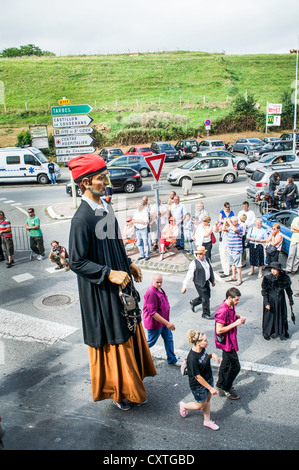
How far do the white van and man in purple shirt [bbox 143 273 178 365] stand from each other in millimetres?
20358

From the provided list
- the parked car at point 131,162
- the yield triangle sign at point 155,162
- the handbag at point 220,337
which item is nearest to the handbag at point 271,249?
the yield triangle sign at point 155,162

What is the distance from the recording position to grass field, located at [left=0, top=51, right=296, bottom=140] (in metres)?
48.1

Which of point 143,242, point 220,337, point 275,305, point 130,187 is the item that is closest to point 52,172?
point 130,187

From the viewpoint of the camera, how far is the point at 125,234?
11523 mm

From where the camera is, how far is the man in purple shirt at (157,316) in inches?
217

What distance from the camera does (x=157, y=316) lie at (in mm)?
5441

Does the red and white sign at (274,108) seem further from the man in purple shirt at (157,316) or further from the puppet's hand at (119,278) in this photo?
the puppet's hand at (119,278)

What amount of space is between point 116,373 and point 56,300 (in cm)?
441

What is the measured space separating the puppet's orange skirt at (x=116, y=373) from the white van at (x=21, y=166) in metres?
21.5

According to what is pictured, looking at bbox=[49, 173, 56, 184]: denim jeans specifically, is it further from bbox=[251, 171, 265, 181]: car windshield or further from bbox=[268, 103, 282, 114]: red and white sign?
bbox=[268, 103, 282, 114]: red and white sign

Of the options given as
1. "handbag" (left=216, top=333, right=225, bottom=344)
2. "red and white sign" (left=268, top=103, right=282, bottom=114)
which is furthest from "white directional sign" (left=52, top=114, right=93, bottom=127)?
"red and white sign" (left=268, top=103, right=282, bottom=114)
